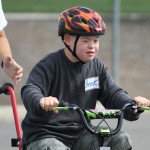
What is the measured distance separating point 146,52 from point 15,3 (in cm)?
252

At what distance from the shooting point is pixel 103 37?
13234 mm

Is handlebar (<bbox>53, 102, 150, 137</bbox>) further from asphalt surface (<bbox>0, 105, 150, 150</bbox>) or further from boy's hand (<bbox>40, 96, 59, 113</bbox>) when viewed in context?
asphalt surface (<bbox>0, 105, 150, 150</bbox>)

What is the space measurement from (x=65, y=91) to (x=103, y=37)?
7409mm

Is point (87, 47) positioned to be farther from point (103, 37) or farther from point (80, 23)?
point (103, 37)

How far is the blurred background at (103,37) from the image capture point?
12.7 metres

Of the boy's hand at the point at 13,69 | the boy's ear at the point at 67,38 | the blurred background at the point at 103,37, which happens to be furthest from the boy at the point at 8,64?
the blurred background at the point at 103,37

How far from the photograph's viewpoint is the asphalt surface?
9.84 m

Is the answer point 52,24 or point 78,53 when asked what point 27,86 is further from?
point 52,24

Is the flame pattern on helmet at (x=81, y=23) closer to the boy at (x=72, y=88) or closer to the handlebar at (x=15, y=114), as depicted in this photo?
the boy at (x=72, y=88)

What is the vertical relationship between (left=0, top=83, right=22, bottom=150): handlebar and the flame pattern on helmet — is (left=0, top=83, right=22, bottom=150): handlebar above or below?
below

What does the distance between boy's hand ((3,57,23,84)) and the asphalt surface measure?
3.84 meters

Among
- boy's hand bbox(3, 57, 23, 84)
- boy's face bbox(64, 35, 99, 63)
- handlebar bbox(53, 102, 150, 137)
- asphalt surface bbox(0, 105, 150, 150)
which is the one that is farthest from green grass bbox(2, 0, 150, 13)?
handlebar bbox(53, 102, 150, 137)

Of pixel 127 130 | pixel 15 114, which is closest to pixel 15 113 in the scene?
pixel 15 114

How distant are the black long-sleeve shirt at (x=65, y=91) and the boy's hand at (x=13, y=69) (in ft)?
0.30
